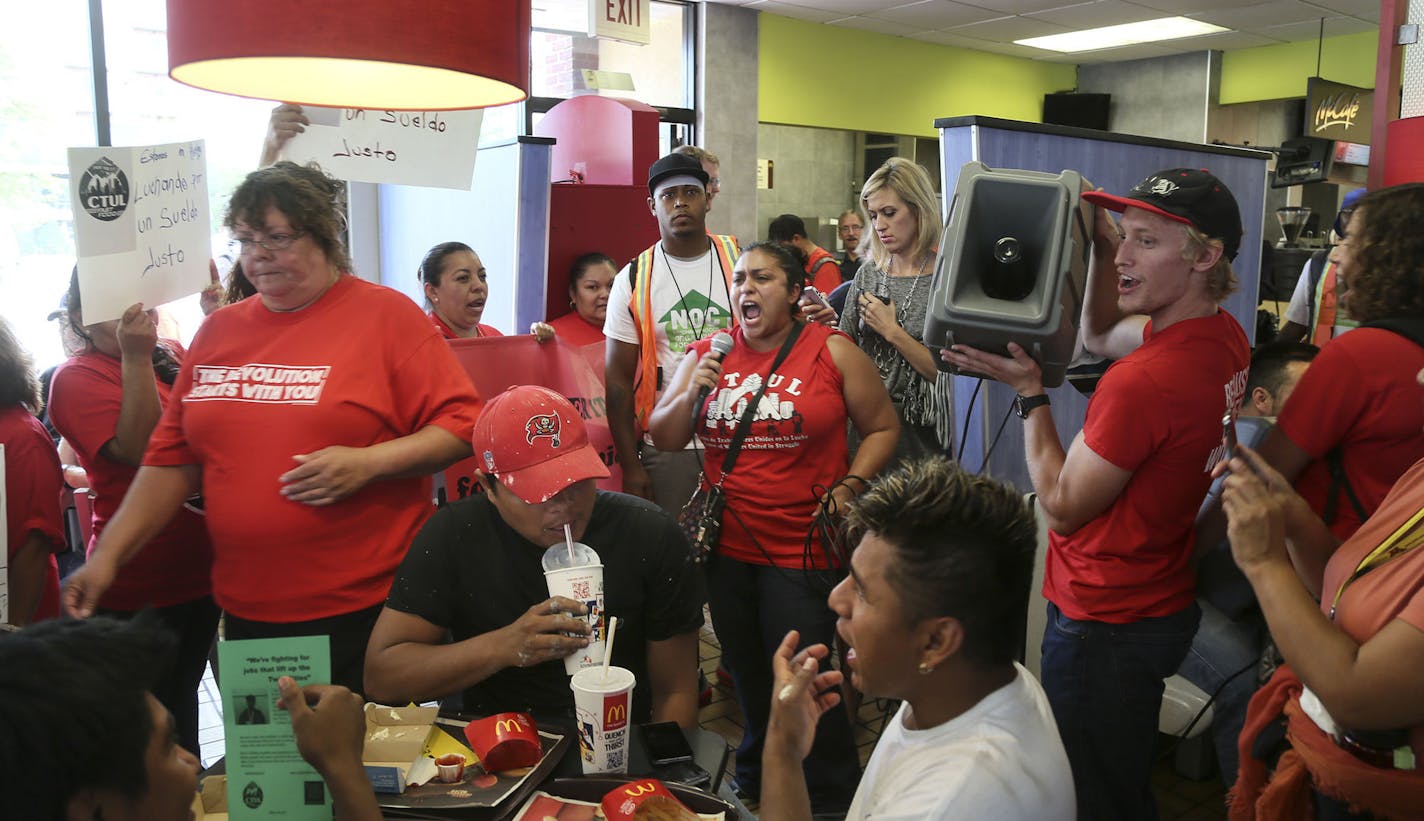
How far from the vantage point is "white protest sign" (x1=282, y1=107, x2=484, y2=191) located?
8.41 ft

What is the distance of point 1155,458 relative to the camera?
1841 millimetres

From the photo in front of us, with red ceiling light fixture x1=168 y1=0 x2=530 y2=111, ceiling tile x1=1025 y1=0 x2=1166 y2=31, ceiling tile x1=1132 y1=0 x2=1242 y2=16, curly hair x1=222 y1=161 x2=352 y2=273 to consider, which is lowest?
curly hair x1=222 y1=161 x2=352 y2=273

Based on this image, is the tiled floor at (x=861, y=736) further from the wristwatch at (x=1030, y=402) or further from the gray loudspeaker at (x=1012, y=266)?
the gray loudspeaker at (x=1012, y=266)

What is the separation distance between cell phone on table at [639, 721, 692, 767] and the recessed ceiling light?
28.2ft

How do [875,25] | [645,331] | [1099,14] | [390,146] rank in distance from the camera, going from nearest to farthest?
[390,146] → [645,331] → [1099,14] → [875,25]

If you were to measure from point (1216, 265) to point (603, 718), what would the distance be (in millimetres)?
1430

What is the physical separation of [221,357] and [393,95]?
89cm

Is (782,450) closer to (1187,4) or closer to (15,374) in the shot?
(15,374)

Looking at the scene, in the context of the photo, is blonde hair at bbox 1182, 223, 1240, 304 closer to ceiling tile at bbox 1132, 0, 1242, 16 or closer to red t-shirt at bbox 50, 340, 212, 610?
red t-shirt at bbox 50, 340, 212, 610

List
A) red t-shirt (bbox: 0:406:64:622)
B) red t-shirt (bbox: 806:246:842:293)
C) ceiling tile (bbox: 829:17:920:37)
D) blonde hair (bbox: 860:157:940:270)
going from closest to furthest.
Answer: red t-shirt (bbox: 0:406:64:622), blonde hair (bbox: 860:157:940:270), red t-shirt (bbox: 806:246:842:293), ceiling tile (bbox: 829:17:920:37)

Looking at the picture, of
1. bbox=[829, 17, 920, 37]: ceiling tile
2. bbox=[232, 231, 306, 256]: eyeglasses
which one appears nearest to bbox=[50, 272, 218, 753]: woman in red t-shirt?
bbox=[232, 231, 306, 256]: eyeglasses

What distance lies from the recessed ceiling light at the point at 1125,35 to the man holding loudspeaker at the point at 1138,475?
756 cm

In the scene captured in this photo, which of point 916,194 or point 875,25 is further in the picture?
point 875,25

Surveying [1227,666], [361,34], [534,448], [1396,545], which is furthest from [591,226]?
[1396,545]
